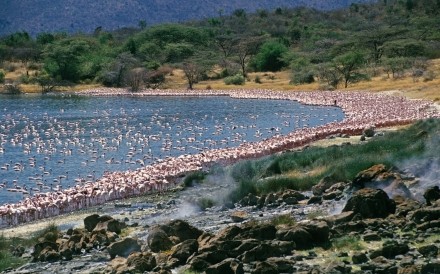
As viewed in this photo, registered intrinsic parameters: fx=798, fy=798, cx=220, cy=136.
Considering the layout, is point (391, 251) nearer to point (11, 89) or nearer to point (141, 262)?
point (141, 262)

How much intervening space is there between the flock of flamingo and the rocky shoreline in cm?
468

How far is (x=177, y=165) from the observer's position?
31.1 m

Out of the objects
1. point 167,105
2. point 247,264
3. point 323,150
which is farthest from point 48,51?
point 247,264

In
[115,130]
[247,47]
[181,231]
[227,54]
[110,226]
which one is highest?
[247,47]

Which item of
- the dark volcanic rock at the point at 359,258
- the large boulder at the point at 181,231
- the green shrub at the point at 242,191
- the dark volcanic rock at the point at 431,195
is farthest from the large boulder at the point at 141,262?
the green shrub at the point at 242,191

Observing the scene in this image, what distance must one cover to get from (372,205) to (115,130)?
3649cm

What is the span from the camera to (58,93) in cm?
9319

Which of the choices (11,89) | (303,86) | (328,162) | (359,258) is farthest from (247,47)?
(359,258)

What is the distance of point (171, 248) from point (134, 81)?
80560 millimetres

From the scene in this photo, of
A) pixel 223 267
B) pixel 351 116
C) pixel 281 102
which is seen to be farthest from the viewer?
pixel 281 102

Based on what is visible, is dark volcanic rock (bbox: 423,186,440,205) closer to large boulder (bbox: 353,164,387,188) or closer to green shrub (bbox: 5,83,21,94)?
large boulder (bbox: 353,164,387,188)

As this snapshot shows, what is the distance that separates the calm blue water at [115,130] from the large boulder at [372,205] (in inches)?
649

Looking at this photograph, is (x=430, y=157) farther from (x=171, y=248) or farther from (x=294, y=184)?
(x=171, y=248)

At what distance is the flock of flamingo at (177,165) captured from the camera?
24844mm
